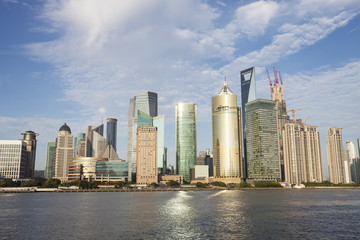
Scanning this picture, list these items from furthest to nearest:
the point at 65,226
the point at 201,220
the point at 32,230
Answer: the point at 201,220, the point at 65,226, the point at 32,230

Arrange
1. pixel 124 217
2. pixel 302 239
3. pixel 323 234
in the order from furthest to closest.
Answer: pixel 124 217 → pixel 323 234 → pixel 302 239

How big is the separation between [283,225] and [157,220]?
36026 mm

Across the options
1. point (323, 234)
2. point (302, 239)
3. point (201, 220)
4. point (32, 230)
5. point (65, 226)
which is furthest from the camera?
point (201, 220)

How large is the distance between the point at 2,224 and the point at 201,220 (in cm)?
5653

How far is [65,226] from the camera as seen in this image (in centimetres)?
8494

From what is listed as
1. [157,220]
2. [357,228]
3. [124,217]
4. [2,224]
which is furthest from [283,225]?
[2,224]

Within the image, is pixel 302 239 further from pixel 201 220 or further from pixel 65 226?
pixel 65 226

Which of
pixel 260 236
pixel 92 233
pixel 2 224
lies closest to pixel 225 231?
pixel 260 236

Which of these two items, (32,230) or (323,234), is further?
(32,230)

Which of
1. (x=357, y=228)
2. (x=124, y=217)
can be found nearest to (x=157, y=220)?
(x=124, y=217)

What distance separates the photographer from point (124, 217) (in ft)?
332

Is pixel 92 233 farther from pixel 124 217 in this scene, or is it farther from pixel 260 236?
pixel 260 236

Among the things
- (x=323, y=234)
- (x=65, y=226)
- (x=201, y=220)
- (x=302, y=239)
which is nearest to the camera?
(x=302, y=239)

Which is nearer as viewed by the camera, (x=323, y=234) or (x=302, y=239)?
(x=302, y=239)
